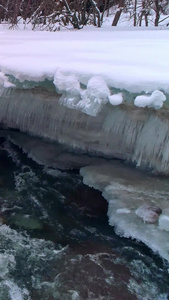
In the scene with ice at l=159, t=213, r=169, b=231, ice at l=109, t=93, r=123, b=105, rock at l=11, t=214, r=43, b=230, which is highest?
ice at l=109, t=93, r=123, b=105

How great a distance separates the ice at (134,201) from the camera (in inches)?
121

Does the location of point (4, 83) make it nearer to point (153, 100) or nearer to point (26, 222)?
point (26, 222)

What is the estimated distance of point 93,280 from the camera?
262 centimetres

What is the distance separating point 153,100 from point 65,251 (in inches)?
51.1

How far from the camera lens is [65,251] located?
2.93m

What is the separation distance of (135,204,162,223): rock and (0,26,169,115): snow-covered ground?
97 centimetres

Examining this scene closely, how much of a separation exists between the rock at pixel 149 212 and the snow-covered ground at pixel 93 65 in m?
0.97

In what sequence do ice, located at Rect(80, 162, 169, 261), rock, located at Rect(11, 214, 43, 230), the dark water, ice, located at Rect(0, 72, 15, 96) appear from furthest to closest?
ice, located at Rect(0, 72, 15, 96)
rock, located at Rect(11, 214, 43, 230)
ice, located at Rect(80, 162, 169, 261)
the dark water

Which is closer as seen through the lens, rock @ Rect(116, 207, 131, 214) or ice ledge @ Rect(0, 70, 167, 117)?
ice ledge @ Rect(0, 70, 167, 117)

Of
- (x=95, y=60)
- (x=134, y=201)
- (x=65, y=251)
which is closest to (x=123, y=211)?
(x=134, y=201)

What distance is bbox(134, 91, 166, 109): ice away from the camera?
268 cm

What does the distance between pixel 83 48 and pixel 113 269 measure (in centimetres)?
247

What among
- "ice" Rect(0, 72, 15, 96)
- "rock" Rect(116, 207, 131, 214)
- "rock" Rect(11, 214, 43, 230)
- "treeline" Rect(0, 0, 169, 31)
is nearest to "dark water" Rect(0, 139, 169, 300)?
"rock" Rect(11, 214, 43, 230)

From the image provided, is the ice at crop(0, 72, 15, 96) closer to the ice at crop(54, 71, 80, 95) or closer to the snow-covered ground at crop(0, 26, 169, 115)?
the snow-covered ground at crop(0, 26, 169, 115)
